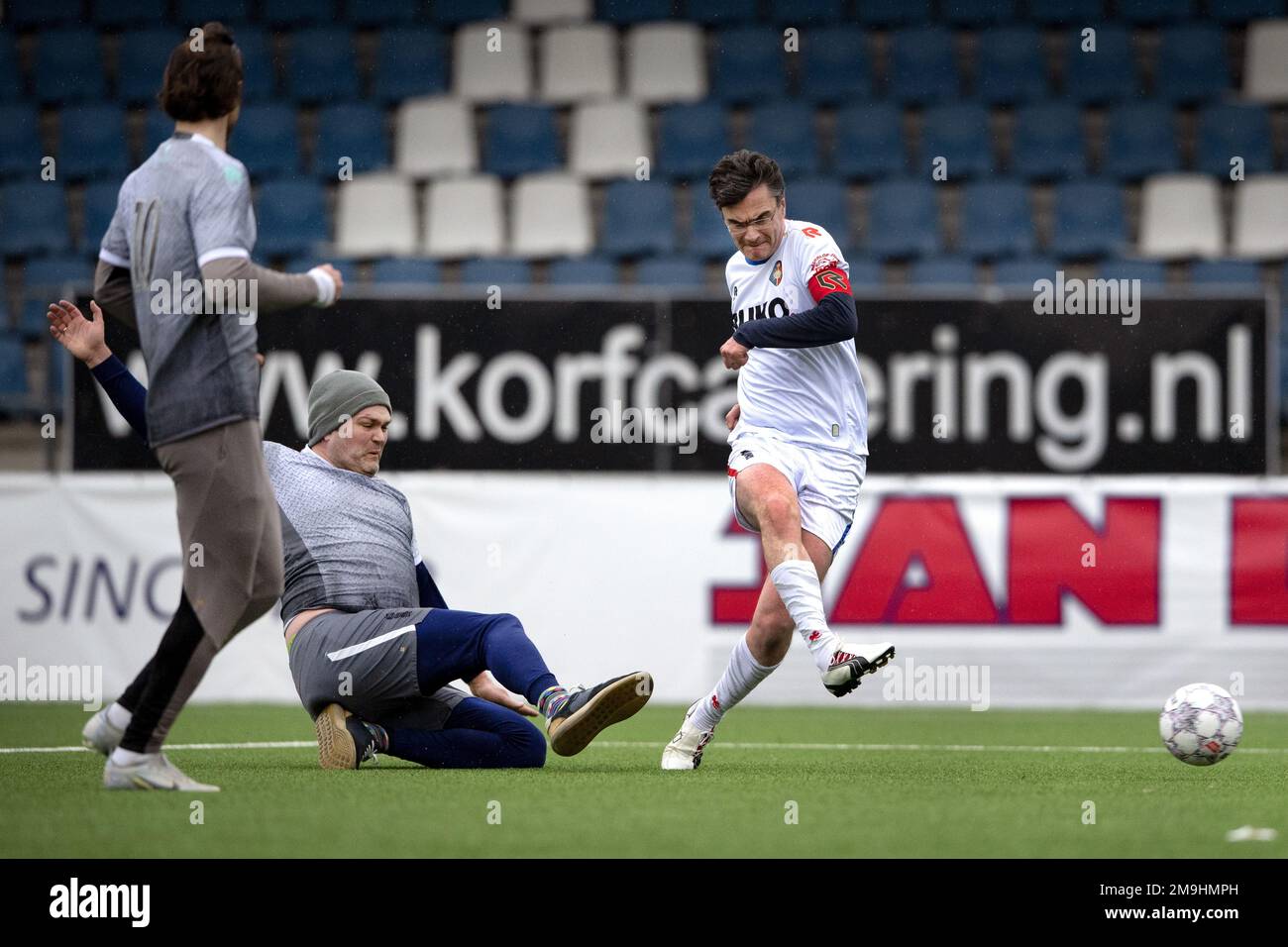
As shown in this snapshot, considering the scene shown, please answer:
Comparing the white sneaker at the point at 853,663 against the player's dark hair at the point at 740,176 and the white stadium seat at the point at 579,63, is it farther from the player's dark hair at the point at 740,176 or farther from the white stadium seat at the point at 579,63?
the white stadium seat at the point at 579,63

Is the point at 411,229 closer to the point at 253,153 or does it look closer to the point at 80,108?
the point at 253,153

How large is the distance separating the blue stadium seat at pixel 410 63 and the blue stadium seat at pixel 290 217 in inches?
56.4

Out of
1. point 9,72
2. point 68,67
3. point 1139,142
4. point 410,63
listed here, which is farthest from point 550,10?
point 1139,142

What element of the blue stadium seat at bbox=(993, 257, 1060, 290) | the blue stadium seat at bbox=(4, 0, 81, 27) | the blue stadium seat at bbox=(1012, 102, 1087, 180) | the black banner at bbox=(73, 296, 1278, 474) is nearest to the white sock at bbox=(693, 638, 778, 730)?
the black banner at bbox=(73, 296, 1278, 474)

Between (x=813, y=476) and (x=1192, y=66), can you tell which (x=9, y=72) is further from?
(x=813, y=476)

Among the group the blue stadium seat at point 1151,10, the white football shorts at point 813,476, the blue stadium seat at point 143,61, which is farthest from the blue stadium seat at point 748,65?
the white football shorts at point 813,476

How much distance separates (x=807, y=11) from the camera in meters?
15.5

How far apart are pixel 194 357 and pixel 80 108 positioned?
35.2ft

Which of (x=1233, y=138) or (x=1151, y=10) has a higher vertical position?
(x=1151, y=10)

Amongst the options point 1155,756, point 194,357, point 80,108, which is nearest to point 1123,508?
point 1155,756

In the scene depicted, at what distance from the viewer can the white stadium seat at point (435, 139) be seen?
14.5 metres

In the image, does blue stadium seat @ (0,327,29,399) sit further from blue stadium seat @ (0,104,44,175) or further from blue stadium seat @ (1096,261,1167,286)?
blue stadium seat @ (1096,261,1167,286)

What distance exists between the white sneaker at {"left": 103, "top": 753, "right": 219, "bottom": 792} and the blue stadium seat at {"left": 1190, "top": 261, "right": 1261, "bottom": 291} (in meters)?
9.97

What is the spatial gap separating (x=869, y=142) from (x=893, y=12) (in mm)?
1599
